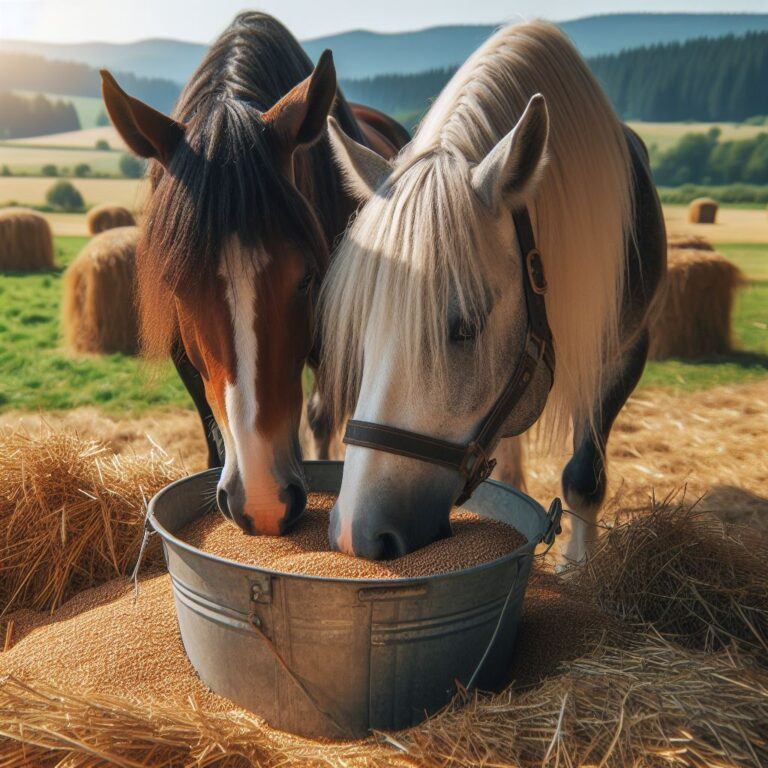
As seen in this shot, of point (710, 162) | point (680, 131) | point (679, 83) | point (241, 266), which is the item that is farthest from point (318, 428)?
point (679, 83)

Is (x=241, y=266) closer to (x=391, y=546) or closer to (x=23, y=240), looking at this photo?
(x=391, y=546)

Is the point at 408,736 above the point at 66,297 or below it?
above

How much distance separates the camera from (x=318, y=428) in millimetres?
3752

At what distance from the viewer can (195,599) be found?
5.89 feet

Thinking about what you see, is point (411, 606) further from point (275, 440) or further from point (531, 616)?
point (531, 616)

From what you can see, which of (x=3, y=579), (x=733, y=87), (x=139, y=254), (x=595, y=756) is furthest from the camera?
(x=733, y=87)

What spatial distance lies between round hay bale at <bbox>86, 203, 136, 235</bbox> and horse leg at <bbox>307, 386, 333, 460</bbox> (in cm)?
903

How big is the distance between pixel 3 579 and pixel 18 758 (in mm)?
1426

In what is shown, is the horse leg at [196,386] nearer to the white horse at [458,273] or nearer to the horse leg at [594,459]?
the white horse at [458,273]

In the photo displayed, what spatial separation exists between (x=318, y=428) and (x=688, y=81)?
43.9 feet

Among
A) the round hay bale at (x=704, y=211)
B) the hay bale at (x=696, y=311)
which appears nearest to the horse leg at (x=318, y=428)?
the hay bale at (x=696, y=311)

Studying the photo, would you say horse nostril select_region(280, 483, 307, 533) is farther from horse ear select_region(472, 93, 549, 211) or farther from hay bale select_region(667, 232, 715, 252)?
hay bale select_region(667, 232, 715, 252)

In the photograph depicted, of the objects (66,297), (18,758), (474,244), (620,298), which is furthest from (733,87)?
(18,758)

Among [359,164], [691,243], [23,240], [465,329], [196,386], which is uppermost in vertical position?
[359,164]
